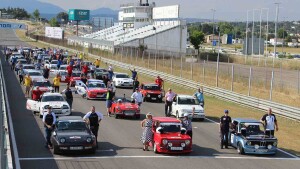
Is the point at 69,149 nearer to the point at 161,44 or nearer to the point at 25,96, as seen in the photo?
the point at 25,96

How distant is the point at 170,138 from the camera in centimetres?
1902

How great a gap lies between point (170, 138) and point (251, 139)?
116 inches

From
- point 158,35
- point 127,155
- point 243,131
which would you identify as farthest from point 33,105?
point 158,35

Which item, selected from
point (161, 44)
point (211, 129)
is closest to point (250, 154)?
point (211, 129)

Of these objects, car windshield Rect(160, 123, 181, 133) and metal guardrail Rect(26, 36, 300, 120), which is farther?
metal guardrail Rect(26, 36, 300, 120)

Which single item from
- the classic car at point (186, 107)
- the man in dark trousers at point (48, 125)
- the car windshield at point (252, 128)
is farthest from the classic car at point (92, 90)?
the car windshield at point (252, 128)

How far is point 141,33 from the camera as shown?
330ft

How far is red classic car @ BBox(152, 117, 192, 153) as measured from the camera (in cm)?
1900

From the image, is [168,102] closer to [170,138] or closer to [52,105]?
[52,105]

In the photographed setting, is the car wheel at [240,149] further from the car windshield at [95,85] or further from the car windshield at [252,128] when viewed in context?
the car windshield at [95,85]

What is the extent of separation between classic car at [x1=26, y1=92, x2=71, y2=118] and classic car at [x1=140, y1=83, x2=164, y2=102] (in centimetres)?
1005

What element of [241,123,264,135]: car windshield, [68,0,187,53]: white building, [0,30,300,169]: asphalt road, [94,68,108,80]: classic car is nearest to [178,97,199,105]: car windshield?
[0,30,300,169]: asphalt road

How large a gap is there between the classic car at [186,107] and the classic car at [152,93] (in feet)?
24.1

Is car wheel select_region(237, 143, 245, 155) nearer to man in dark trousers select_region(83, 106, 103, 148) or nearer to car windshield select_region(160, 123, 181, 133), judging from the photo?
car windshield select_region(160, 123, 181, 133)
